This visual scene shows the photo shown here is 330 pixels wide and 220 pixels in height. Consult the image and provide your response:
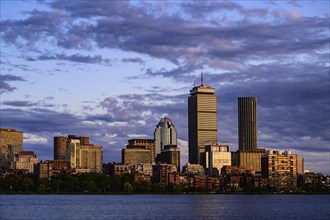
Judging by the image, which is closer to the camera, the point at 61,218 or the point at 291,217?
the point at 61,218

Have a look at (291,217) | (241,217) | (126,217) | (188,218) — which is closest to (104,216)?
(126,217)

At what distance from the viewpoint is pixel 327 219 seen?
107m

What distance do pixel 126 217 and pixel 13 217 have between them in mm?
15728

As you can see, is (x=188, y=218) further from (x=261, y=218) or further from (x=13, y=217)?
(x=13, y=217)

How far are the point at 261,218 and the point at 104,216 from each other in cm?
2266

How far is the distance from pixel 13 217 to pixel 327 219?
44344 mm

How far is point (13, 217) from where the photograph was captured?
103 meters

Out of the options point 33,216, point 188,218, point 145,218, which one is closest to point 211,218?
point 188,218

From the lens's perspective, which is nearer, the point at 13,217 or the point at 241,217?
the point at 13,217

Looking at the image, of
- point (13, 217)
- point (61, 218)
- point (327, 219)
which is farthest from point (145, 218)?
point (327, 219)

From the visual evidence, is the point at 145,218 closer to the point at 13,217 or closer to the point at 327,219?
the point at 13,217

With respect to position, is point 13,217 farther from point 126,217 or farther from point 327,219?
point 327,219

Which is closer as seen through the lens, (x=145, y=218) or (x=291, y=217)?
(x=145, y=218)

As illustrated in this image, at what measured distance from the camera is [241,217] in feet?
359
